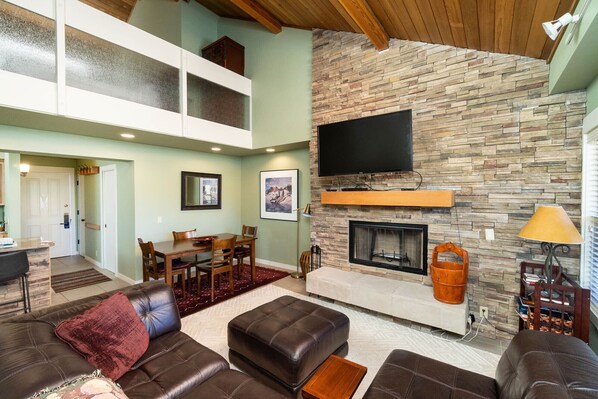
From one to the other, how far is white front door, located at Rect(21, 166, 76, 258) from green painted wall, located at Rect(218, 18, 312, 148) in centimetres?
496

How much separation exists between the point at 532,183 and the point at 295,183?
11.2ft

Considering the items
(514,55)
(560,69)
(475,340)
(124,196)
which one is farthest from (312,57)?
(475,340)

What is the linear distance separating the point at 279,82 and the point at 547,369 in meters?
4.54

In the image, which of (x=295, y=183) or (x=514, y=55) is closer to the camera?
(x=514, y=55)

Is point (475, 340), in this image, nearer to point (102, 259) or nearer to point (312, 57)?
point (312, 57)

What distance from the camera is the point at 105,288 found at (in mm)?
4215

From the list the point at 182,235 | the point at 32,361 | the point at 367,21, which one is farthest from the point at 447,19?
the point at 182,235

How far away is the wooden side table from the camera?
1404 millimetres

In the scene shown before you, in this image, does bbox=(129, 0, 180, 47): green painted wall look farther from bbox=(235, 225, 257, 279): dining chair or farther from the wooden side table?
the wooden side table

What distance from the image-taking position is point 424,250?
322cm

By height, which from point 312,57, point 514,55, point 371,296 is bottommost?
point 371,296

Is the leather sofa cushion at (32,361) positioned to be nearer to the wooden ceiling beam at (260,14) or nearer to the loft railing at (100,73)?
the loft railing at (100,73)

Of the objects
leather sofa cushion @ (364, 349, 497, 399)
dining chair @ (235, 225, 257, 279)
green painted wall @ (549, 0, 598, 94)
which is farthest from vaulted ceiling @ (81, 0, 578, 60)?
dining chair @ (235, 225, 257, 279)

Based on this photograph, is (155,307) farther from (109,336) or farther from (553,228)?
(553,228)
